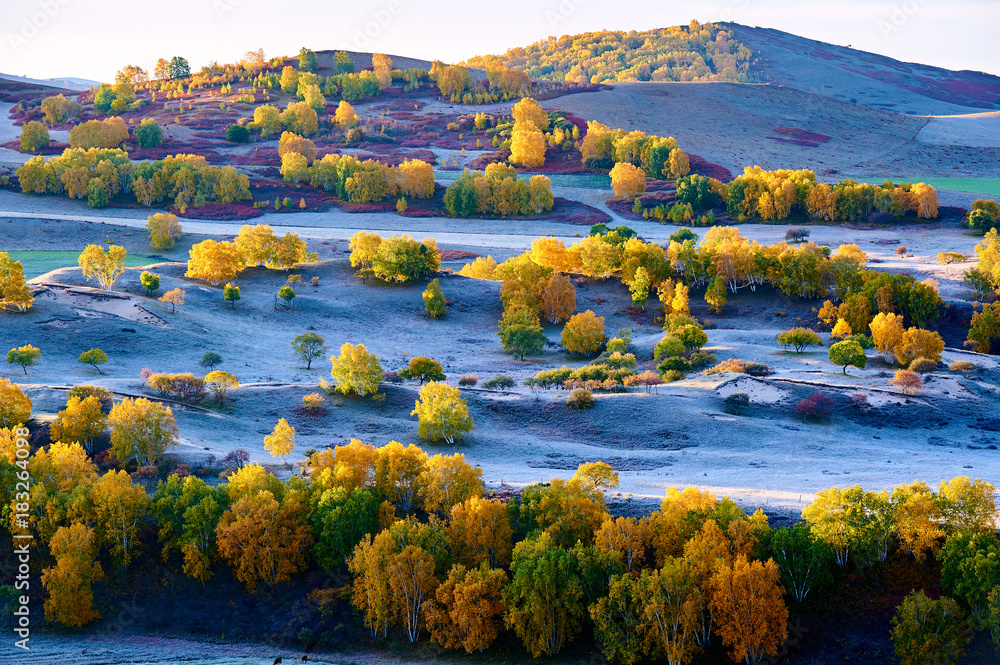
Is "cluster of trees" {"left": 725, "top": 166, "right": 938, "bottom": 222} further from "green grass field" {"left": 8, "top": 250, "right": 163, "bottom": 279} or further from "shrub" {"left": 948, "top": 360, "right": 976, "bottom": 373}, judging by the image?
"green grass field" {"left": 8, "top": 250, "right": 163, "bottom": 279}

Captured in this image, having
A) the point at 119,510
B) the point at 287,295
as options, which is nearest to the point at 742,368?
the point at 119,510

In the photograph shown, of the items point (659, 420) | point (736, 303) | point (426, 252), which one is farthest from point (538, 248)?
point (659, 420)

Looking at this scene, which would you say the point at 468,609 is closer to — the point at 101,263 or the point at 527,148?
the point at 101,263

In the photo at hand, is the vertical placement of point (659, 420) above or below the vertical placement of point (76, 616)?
above

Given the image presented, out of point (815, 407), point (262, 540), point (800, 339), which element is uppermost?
point (800, 339)

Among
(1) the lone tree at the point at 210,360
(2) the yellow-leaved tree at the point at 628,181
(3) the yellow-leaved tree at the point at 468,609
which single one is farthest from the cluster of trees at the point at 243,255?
(3) the yellow-leaved tree at the point at 468,609

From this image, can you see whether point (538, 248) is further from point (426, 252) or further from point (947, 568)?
point (947, 568)

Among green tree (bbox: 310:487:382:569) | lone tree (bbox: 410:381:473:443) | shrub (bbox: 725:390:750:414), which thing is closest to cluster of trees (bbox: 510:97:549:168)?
shrub (bbox: 725:390:750:414)
